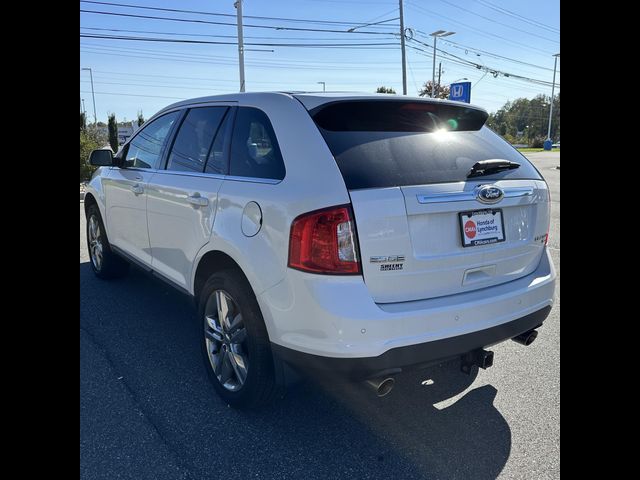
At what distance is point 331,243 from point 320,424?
1.17 metres

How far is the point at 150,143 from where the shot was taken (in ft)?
13.8

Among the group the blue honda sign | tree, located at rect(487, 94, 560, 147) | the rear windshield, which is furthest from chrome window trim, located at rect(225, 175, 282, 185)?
tree, located at rect(487, 94, 560, 147)

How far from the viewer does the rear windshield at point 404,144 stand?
2371 mm

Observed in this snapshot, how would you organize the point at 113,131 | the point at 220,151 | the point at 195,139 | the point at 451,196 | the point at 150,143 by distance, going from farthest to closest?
1. the point at 113,131
2. the point at 150,143
3. the point at 195,139
4. the point at 220,151
5. the point at 451,196

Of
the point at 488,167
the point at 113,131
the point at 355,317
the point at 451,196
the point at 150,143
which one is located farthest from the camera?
the point at 113,131

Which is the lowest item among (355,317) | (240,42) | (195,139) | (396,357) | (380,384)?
(380,384)

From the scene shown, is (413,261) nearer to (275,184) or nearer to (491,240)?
(491,240)

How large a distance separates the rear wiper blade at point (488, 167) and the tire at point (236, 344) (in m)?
1.30

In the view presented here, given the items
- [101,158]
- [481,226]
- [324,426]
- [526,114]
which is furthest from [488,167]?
[526,114]

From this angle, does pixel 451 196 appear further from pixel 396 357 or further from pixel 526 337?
pixel 526 337

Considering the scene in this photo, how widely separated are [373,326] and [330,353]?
0.75 ft

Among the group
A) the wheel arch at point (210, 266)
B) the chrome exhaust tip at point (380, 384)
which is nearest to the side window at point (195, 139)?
the wheel arch at point (210, 266)

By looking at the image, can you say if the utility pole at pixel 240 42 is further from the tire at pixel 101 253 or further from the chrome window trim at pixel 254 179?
the chrome window trim at pixel 254 179
